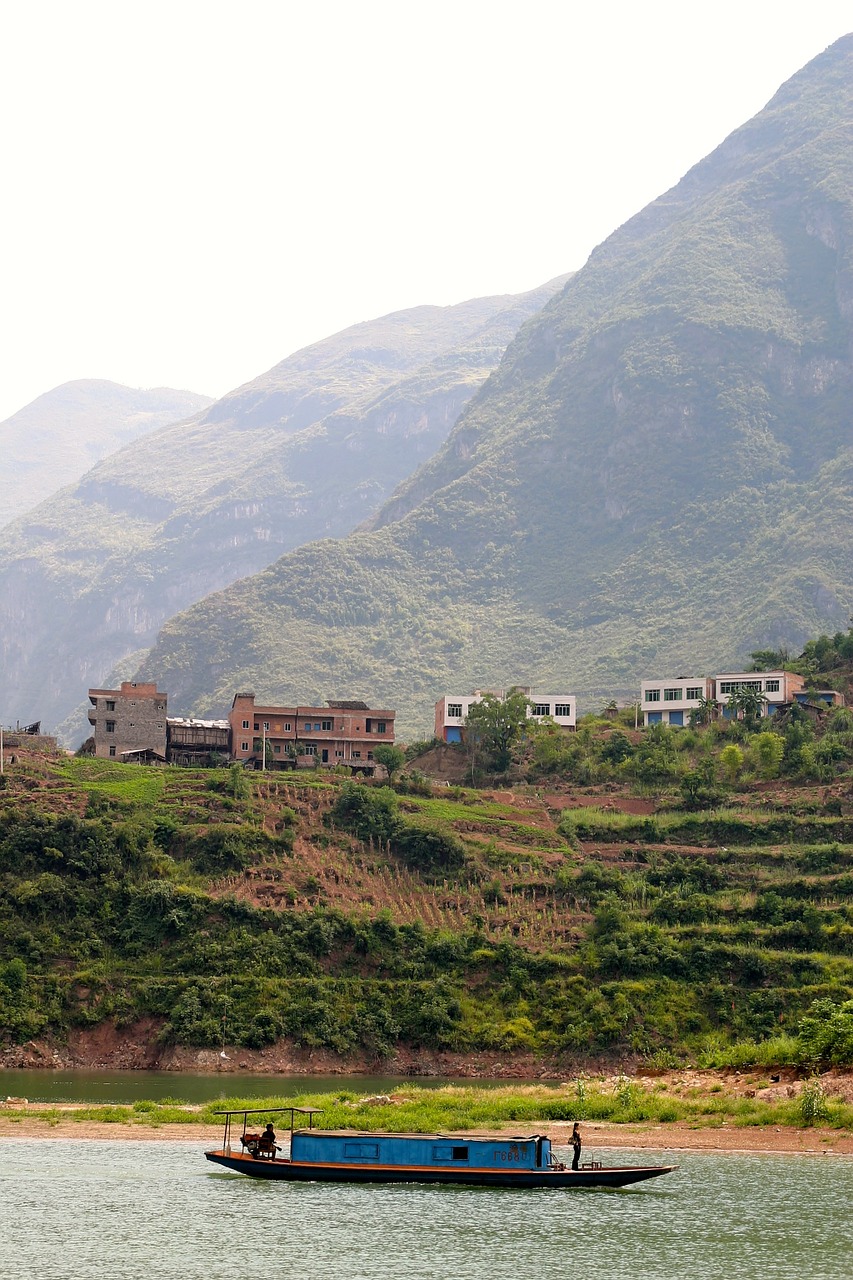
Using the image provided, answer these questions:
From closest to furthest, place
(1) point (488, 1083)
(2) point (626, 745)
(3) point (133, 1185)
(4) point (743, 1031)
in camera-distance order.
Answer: (3) point (133, 1185)
(1) point (488, 1083)
(4) point (743, 1031)
(2) point (626, 745)

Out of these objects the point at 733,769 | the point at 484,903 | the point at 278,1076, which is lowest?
the point at 278,1076

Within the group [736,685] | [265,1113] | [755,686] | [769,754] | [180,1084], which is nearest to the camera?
[265,1113]

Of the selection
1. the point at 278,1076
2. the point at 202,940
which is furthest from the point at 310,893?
the point at 278,1076

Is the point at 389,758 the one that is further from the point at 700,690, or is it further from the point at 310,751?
the point at 700,690

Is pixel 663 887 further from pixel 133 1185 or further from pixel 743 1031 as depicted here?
pixel 133 1185

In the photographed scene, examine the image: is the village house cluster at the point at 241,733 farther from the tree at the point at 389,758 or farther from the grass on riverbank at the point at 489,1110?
the grass on riverbank at the point at 489,1110

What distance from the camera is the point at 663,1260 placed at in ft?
141

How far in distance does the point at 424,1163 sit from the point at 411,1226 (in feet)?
13.5

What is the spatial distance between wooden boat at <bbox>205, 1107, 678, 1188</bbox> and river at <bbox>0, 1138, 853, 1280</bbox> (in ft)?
1.42

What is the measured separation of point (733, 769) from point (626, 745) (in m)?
9.42

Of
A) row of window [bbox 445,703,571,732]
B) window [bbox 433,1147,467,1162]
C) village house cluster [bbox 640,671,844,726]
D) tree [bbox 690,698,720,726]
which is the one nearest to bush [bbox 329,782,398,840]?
village house cluster [bbox 640,671,844,726]

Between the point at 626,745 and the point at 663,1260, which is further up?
the point at 626,745

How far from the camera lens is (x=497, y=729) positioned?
404 feet

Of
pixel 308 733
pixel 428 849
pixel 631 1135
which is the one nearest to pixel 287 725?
pixel 308 733
